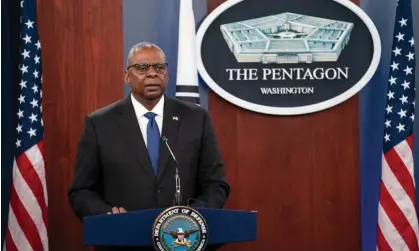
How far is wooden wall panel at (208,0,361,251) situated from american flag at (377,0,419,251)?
A: 328 mm

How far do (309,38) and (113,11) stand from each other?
1151 millimetres

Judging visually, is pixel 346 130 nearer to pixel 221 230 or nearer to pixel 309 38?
pixel 309 38

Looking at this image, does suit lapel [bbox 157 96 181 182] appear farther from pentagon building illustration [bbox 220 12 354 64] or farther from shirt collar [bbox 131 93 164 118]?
pentagon building illustration [bbox 220 12 354 64]

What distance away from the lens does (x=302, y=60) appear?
430cm

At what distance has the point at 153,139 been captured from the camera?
2.68 m

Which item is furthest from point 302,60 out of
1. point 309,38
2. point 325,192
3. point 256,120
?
point 325,192

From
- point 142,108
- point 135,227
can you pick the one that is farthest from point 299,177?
point 135,227

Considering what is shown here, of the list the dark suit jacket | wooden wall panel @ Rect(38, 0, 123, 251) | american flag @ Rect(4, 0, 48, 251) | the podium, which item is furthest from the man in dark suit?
wooden wall panel @ Rect(38, 0, 123, 251)

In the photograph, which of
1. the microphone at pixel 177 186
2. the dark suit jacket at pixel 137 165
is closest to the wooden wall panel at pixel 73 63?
the dark suit jacket at pixel 137 165

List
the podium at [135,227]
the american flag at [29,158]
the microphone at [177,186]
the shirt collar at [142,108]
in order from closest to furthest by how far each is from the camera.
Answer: the podium at [135,227] → the microphone at [177,186] → the shirt collar at [142,108] → the american flag at [29,158]

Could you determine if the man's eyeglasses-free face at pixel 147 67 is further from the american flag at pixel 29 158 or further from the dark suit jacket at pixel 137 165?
the american flag at pixel 29 158

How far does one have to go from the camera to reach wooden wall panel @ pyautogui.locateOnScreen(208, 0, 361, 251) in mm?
4297

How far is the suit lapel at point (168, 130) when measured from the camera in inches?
103

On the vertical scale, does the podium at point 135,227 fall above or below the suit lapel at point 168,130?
below
